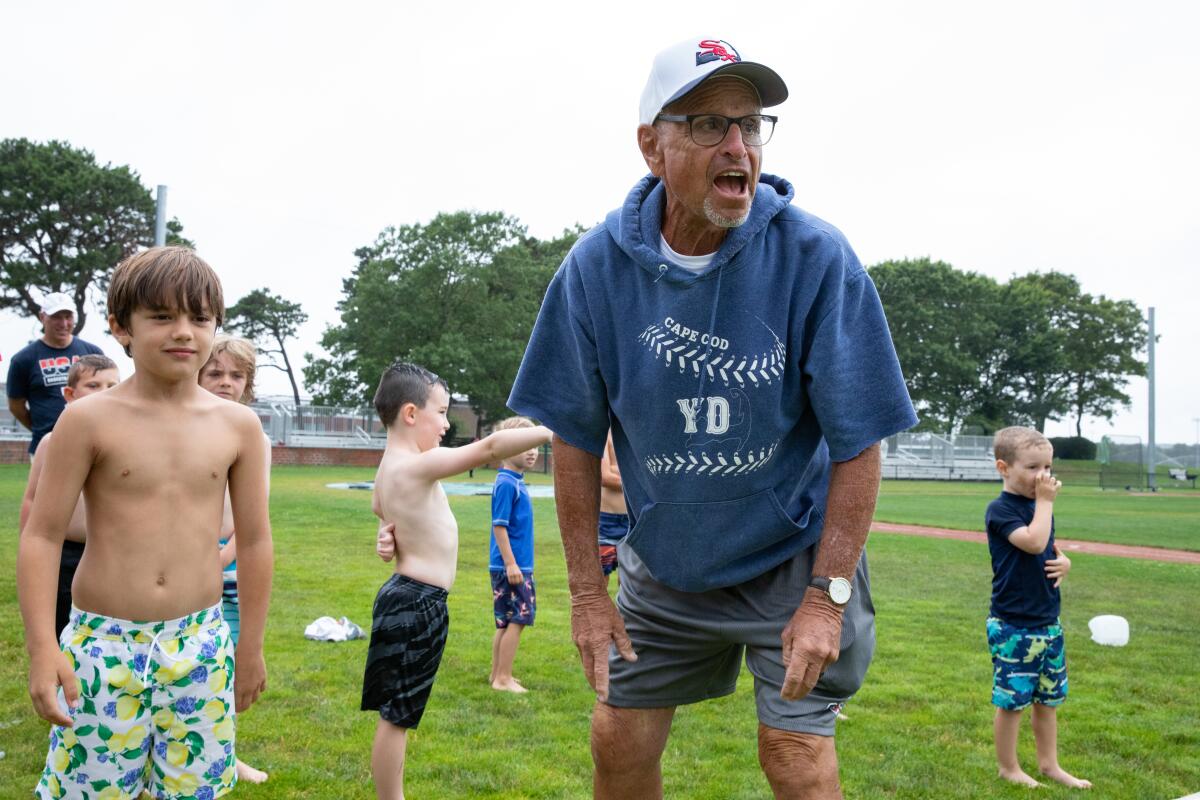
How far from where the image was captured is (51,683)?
2.64 m

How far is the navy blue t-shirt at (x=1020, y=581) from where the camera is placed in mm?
4957

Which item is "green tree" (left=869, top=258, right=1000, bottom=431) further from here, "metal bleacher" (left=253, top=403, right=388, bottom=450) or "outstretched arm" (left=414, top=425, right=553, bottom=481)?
"outstretched arm" (left=414, top=425, right=553, bottom=481)

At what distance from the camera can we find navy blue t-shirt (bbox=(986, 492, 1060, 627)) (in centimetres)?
496

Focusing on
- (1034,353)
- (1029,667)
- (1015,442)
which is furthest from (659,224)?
(1034,353)

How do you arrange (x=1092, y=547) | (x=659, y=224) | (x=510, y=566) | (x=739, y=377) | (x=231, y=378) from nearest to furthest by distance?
(x=739, y=377)
(x=659, y=224)
(x=231, y=378)
(x=510, y=566)
(x=1092, y=547)

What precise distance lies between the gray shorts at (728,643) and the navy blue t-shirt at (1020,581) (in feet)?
7.79

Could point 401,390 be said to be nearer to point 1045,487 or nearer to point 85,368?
point 85,368

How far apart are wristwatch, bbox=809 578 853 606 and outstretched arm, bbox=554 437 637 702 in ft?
2.10

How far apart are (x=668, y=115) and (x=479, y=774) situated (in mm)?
3339

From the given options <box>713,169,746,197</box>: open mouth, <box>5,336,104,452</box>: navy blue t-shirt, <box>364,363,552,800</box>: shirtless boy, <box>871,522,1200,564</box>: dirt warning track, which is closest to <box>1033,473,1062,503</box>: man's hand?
<box>364,363,552,800</box>: shirtless boy

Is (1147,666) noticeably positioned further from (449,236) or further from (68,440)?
(449,236)

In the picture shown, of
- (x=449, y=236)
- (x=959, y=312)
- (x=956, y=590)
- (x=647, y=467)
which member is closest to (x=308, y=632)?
(x=647, y=467)

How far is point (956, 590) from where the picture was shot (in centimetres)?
1159

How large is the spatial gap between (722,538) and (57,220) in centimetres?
5038
